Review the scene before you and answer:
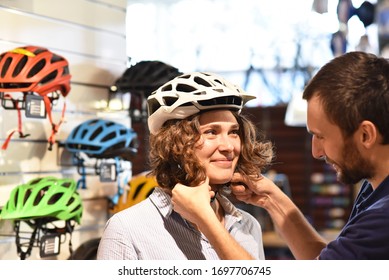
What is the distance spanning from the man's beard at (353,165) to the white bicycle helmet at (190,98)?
41 cm

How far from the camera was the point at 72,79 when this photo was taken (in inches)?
133

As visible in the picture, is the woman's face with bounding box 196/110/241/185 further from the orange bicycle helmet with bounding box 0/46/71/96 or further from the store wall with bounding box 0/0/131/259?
the store wall with bounding box 0/0/131/259

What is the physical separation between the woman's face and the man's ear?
17.0 inches

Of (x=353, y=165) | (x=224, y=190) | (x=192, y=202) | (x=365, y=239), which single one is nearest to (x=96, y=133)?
(x=224, y=190)

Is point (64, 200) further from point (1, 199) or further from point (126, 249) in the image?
point (126, 249)

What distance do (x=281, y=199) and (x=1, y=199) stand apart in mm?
1341

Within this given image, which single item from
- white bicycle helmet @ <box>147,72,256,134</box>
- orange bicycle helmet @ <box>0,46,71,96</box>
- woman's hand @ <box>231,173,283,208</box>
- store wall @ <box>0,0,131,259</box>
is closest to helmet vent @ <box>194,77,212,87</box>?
white bicycle helmet @ <box>147,72,256,134</box>

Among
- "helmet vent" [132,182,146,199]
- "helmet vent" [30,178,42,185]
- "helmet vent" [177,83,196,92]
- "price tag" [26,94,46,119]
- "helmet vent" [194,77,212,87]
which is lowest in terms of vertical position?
"helmet vent" [132,182,146,199]

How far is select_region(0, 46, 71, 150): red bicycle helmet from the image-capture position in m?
2.68

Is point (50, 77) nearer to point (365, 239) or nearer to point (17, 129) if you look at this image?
point (17, 129)

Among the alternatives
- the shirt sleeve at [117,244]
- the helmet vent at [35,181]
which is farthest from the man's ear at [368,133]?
the helmet vent at [35,181]

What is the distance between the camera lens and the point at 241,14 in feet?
30.0
